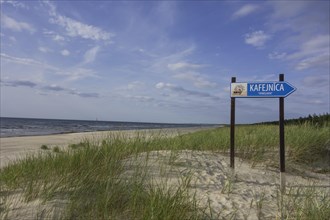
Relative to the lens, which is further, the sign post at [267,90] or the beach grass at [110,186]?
the sign post at [267,90]

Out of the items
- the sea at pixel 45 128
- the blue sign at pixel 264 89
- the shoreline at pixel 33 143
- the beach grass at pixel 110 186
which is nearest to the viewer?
the beach grass at pixel 110 186

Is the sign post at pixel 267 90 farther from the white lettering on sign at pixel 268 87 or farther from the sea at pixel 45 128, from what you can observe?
the sea at pixel 45 128

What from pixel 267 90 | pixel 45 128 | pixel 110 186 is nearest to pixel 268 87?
pixel 267 90

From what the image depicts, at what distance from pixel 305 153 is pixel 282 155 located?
10.9 ft

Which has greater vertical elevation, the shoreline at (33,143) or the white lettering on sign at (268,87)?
the white lettering on sign at (268,87)

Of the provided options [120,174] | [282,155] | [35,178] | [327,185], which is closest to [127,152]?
[120,174]

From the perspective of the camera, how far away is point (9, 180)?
5.34m

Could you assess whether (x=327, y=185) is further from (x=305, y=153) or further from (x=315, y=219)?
(x=315, y=219)

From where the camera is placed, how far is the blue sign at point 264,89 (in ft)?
22.0

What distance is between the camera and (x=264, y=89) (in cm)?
677

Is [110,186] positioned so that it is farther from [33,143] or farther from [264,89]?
[33,143]

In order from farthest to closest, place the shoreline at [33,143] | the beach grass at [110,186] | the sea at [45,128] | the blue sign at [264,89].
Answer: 1. the sea at [45,128]
2. the shoreline at [33,143]
3. the blue sign at [264,89]
4. the beach grass at [110,186]

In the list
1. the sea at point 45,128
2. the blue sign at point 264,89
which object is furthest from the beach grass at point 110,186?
the sea at point 45,128

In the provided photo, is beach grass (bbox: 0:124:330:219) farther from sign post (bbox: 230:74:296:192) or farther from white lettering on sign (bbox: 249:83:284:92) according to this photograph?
white lettering on sign (bbox: 249:83:284:92)
